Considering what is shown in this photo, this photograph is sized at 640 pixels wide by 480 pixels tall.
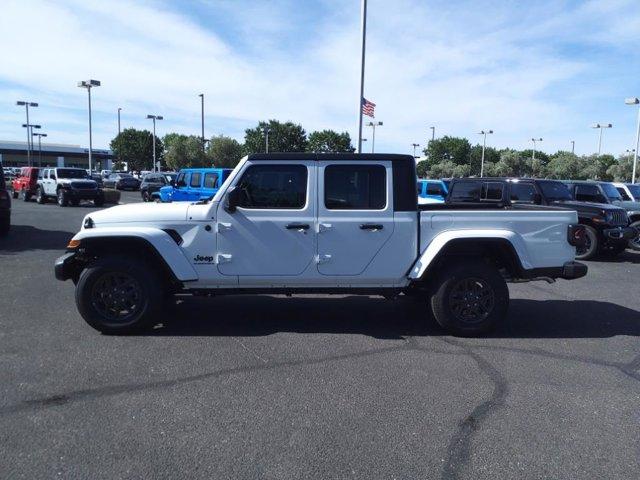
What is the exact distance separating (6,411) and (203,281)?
2.31m

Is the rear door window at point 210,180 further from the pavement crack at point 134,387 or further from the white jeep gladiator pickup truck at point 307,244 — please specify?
the pavement crack at point 134,387

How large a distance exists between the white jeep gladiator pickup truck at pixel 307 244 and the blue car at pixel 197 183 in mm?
12165

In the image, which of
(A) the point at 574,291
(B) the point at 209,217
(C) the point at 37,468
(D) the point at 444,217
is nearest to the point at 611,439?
(D) the point at 444,217

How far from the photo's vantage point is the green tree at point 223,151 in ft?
198

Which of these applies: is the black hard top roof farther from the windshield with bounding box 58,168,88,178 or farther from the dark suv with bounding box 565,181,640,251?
the windshield with bounding box 58,168,88,178

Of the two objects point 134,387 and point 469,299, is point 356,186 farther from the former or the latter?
point 134,387

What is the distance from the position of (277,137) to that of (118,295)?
7023 cm

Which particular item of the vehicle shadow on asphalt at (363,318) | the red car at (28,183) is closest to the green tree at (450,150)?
the red car at (28,183)

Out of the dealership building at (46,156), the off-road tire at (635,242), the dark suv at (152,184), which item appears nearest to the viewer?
the off-road tire at (635,242)

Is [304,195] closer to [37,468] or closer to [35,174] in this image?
[37,468]

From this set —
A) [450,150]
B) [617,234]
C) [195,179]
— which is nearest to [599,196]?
[617,234]

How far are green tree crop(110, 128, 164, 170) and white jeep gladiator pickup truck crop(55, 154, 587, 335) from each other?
8365 cm

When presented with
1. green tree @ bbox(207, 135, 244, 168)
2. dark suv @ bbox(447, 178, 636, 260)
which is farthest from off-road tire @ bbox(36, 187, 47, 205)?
green tree @ bbox(207, 135, 244, 168)

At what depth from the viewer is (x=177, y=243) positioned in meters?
5.73
